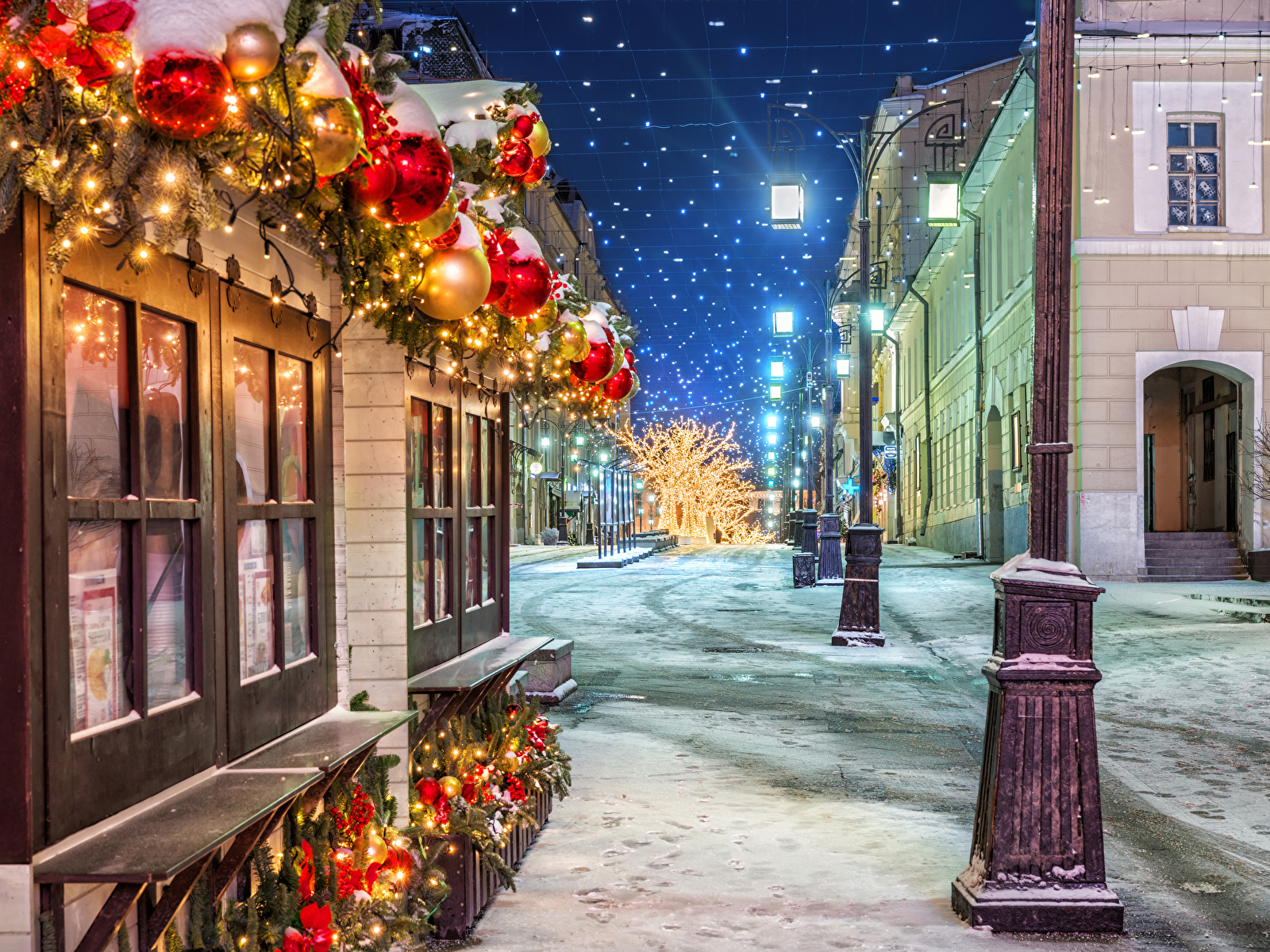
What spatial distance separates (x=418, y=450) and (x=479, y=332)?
762 millimetres

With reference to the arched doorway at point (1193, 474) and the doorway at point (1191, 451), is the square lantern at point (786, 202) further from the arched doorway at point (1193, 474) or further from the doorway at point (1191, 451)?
the doorway at point (1191, 451)

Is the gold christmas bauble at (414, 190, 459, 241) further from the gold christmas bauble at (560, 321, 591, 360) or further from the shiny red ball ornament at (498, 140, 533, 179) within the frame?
the gold christmas bauble at (560, 321, 591, 360)

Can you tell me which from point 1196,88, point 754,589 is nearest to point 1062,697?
point 754,589

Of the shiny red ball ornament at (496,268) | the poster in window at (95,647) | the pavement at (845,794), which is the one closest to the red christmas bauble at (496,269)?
the shiny red ball ornament at (496,268)

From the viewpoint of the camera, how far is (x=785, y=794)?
7.50 metres

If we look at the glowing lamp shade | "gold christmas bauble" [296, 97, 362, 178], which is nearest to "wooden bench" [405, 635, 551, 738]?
"gold christmas bauble" [296, 97, 362, 178]

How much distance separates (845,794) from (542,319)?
3607 mm

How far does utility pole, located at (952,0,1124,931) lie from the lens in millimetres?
4926

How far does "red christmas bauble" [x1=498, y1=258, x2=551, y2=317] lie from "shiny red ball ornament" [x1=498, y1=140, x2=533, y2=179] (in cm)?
38

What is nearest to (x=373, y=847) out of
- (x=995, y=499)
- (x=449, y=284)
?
(x=449, y=284)

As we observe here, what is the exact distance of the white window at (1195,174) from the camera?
24.7 meters

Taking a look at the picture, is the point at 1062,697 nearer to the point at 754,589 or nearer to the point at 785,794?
the point at 785,794

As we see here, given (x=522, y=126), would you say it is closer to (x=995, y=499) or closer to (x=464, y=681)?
(x=464, y=681)

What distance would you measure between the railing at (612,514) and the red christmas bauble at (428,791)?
32.4 meters
